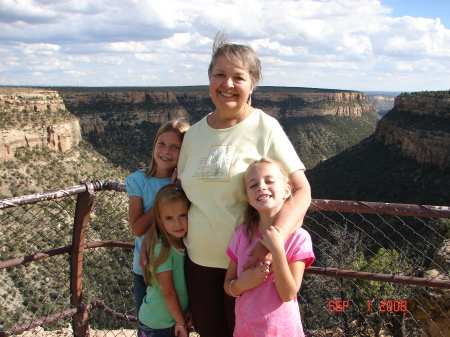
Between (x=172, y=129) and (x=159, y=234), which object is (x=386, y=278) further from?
(x=172, y=129)

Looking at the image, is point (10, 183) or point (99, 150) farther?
point (99, 150)

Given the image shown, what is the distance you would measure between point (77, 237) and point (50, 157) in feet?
91.3

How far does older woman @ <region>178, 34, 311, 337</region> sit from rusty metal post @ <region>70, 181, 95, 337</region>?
1337 mm

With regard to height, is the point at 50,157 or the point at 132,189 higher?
the point at 132,189

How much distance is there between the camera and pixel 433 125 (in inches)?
990

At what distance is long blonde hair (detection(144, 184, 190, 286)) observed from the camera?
2.62m

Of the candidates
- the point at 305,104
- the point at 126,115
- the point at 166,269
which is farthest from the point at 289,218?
the point at 305,104

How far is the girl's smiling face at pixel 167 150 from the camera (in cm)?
289

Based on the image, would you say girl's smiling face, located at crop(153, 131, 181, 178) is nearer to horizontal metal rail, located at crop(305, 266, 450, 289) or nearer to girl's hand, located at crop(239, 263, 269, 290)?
girl's hand, located at crop(239, 263, 269, 290)

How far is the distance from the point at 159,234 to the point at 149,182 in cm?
45

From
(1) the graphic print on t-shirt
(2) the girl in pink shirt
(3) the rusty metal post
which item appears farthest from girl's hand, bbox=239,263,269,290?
(3) the rusty metal post

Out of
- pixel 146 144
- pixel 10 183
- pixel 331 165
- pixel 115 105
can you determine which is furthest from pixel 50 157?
pixel 331 165

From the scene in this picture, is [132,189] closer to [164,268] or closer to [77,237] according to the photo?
[164,268]
